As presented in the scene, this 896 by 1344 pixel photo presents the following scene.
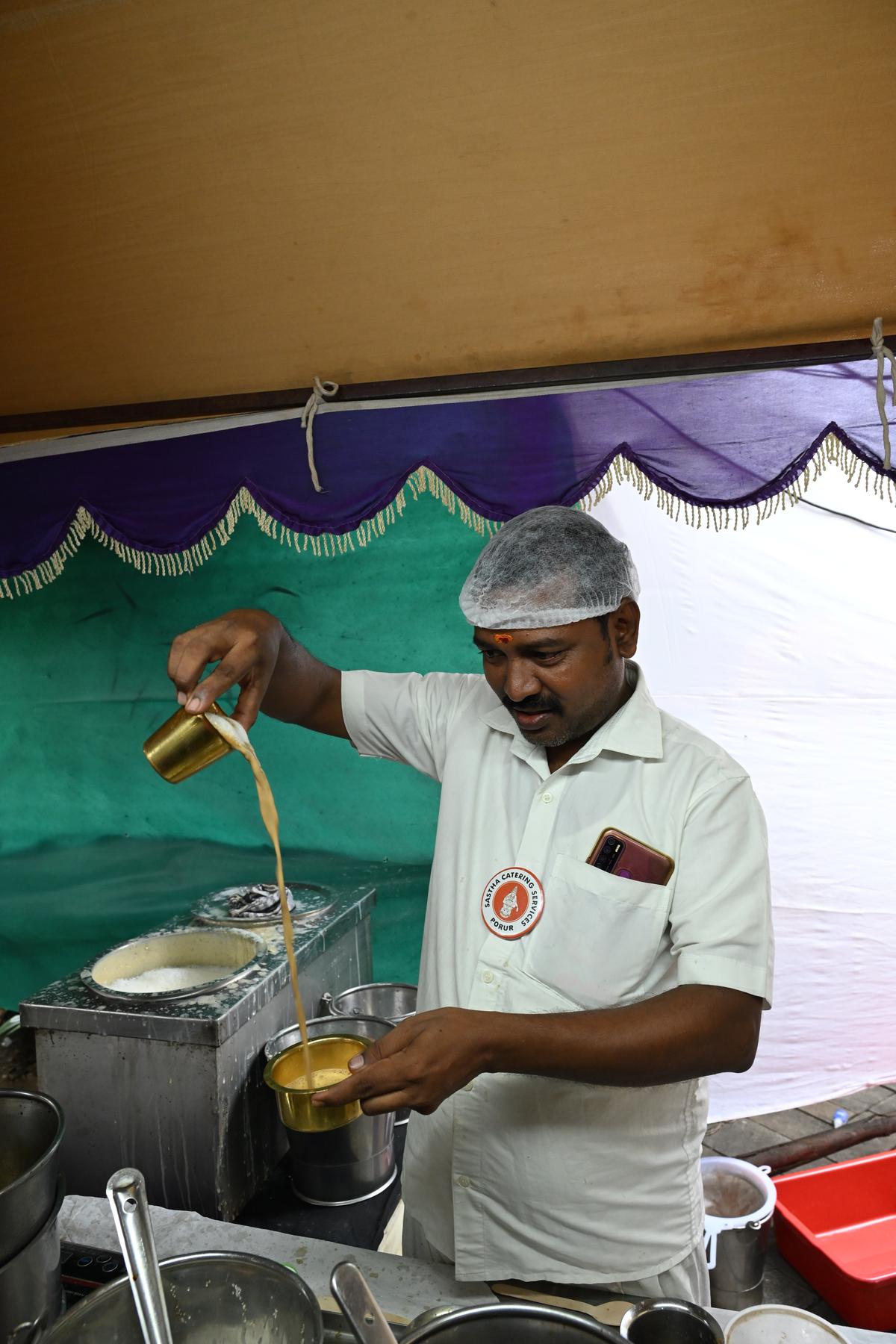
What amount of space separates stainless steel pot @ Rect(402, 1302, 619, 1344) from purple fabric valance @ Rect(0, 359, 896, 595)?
1.64 metres

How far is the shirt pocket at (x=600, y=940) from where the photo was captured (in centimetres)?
172

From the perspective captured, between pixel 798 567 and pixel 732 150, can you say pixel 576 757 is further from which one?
pixel 798 567

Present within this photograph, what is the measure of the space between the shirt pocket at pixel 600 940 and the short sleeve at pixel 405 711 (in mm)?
555

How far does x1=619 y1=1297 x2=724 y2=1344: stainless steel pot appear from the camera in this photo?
1.14 metres

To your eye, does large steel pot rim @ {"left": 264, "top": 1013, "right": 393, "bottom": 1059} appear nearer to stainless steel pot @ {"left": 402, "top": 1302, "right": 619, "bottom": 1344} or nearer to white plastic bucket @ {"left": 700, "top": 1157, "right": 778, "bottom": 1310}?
white plastic bucket @ {"left": 700, "top": 1157, "right": 778, "bottom": 1310}

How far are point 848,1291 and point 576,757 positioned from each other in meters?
2.54

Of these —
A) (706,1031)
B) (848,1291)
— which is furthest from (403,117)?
(848,1291)

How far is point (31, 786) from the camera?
11.9ft

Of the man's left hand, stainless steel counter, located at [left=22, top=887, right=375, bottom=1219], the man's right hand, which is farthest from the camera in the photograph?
stainless steel counter, located at [left=22, top=887, right=375, bottom=1219]

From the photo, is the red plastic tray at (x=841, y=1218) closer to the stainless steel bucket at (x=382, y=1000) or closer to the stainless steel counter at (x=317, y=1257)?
the stainless steel bucket at (x=382, y=1000)

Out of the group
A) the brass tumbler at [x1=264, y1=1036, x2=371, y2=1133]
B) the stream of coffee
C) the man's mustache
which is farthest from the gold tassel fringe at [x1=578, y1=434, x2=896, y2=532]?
the brass tumbler at [x1=264, y1=1036, x2=371, y2=1133]

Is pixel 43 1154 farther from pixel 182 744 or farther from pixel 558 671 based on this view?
pixel 558 671

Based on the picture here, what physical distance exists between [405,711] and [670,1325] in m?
1.36

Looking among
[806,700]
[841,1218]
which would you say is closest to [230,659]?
[806,700]
